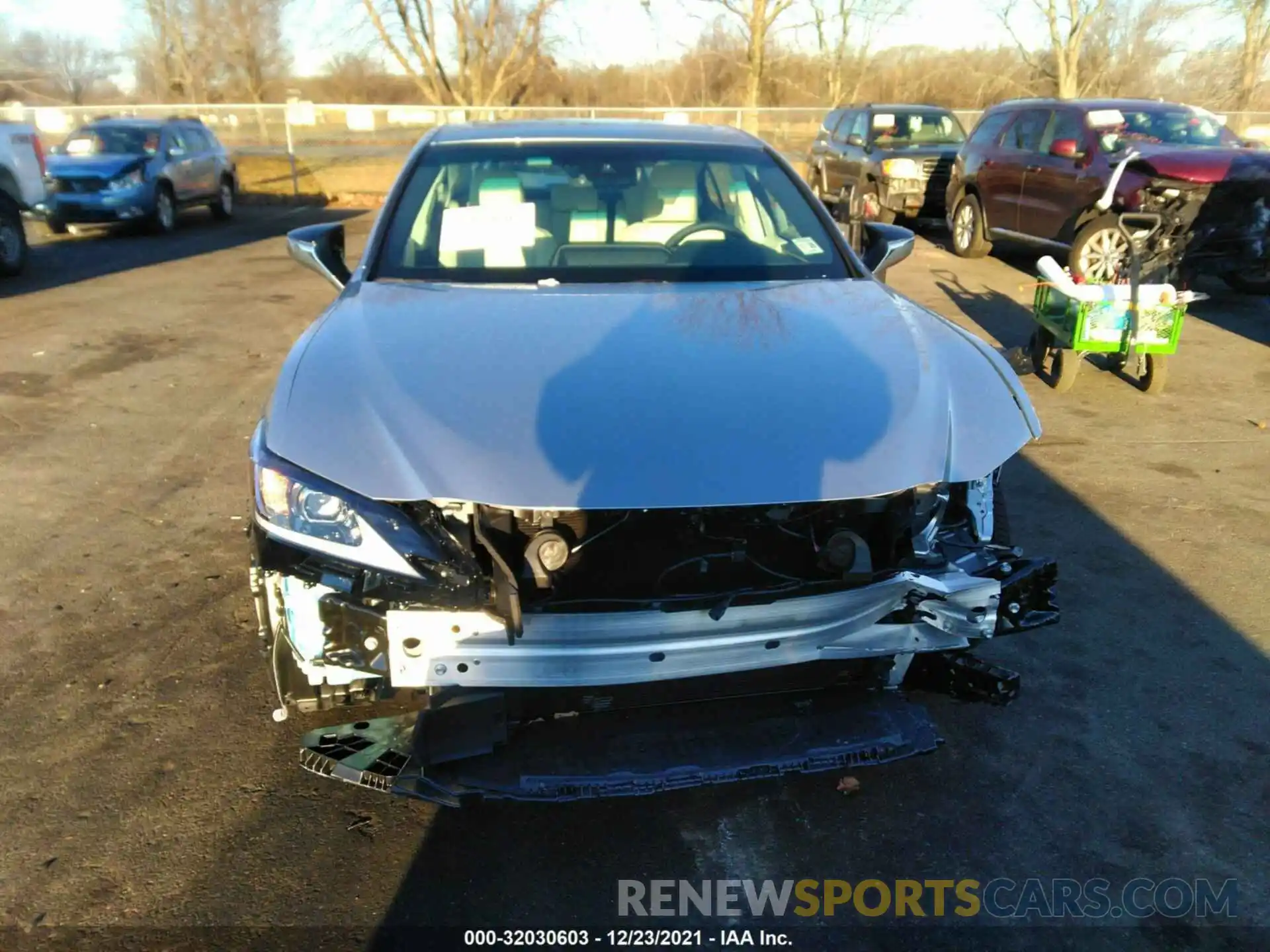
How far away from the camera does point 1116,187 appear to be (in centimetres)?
912

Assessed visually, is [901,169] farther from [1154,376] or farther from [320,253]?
[320,253]

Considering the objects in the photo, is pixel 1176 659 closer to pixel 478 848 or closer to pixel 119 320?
pixel 478 848

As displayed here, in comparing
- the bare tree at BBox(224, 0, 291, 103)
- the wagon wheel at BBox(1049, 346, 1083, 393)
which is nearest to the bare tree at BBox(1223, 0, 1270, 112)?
the wagon wheel at BBox(1049, 346, 1083, 393)

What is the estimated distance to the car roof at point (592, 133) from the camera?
13.5 feet

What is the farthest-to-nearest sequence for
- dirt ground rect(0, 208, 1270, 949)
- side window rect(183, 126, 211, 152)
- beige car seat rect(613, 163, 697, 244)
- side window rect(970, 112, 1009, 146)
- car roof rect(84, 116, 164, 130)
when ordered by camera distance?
1. side window rect(183, 126, 211, 152)
2. car roof rect(84, 116, 164, 130)
3. side window rect(970, 112, 1009, 146)
4. beige car seat rect(613, 163, 697, 244)
5. dirt ground rect(0, 208, 1270, 949)

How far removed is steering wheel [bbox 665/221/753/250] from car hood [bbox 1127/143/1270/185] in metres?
6.70

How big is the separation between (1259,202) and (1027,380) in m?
3.59

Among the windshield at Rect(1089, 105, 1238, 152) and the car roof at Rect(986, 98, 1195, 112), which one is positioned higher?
the car roof at Rect(986, 98, 1195, 112)

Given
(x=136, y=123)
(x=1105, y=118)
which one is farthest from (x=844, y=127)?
(x=136, y=123)

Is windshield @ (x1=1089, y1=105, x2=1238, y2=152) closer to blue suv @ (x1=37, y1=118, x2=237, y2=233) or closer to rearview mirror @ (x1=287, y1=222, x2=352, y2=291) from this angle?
rearview mirror @ (x1=287, y1=222, x2=352, y2=291)

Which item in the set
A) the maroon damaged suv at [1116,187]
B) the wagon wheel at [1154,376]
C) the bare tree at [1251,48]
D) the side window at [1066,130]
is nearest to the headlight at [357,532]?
the wagon wheel at [1154,376]

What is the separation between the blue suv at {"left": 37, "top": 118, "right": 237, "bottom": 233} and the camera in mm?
13898

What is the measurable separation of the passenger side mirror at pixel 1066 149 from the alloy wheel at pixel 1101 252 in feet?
4.55

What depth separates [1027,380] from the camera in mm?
7078
